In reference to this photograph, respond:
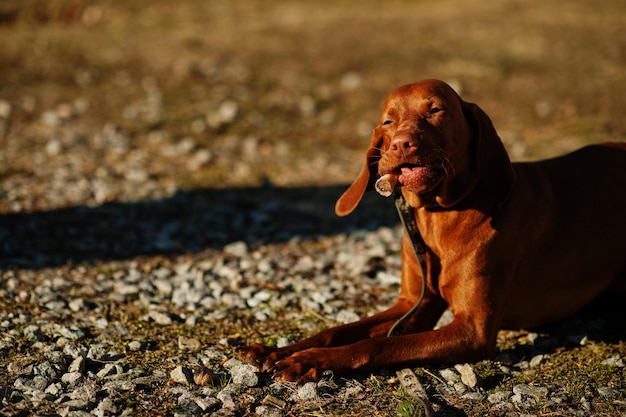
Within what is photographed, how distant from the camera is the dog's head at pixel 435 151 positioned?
4906 mm

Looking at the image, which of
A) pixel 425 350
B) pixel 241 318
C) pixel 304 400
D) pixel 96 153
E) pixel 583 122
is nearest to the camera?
pixel 304 400

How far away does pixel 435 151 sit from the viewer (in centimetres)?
491

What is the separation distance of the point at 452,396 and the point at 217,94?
28.5 feet

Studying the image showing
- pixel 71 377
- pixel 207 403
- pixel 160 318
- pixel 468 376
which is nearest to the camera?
pixel 207 403

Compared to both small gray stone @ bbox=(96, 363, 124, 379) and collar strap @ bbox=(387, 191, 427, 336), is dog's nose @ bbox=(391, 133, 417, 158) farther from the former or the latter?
small gray stone @ bbox=(96, 363, 124, 379)

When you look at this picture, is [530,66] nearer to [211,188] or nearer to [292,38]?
[292,38]

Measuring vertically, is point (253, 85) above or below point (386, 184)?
below

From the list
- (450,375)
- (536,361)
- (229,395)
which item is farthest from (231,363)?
(536,361)

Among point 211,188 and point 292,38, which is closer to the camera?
point 211,188

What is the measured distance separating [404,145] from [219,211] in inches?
174

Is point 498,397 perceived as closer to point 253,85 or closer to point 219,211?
point 219,211

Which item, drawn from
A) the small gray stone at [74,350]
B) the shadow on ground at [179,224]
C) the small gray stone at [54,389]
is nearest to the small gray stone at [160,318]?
the small gray stone at [74,350]

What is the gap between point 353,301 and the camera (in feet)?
21.7

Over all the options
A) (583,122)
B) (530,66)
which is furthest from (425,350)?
(530,66)
